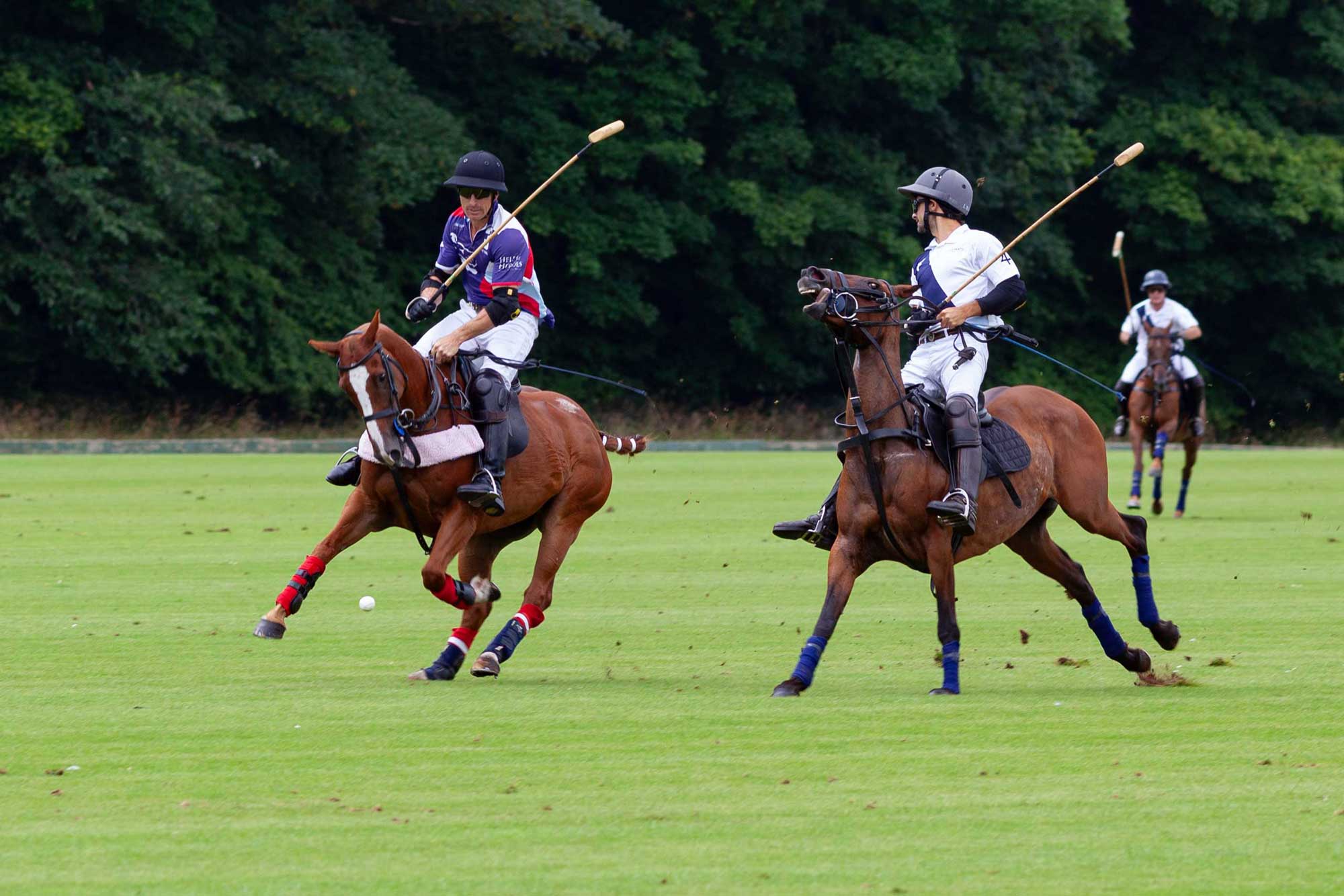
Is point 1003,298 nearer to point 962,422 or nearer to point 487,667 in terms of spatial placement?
point 962,422

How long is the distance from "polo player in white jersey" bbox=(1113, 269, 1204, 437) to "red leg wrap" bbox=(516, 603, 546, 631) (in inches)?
491

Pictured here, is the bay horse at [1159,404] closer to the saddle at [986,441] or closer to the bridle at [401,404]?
the saddle at [986,441]

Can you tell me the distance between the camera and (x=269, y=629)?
30.7ft

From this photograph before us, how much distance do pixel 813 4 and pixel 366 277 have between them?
9756mm

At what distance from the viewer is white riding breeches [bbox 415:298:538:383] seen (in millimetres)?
10219

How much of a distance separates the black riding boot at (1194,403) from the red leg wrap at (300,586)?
13.4 meters

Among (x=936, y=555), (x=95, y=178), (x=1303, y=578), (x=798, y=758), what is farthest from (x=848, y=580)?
(x=95, y=178)

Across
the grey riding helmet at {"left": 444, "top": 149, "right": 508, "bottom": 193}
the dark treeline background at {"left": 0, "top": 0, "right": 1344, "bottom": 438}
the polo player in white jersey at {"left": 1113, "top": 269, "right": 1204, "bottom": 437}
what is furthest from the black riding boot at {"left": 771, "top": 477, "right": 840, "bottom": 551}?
the dark treeline background at {"left": 0, "top": 0, "right": 1344, "bottom": 438}

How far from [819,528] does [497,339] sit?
6.38ft

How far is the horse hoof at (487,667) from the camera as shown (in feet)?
30.7

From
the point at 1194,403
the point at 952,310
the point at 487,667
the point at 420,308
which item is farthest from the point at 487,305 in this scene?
the point at 1194,403

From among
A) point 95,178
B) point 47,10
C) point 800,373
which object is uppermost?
point 47,10

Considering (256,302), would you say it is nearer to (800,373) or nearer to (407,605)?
(800,373)

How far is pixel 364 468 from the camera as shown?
31.4ft
